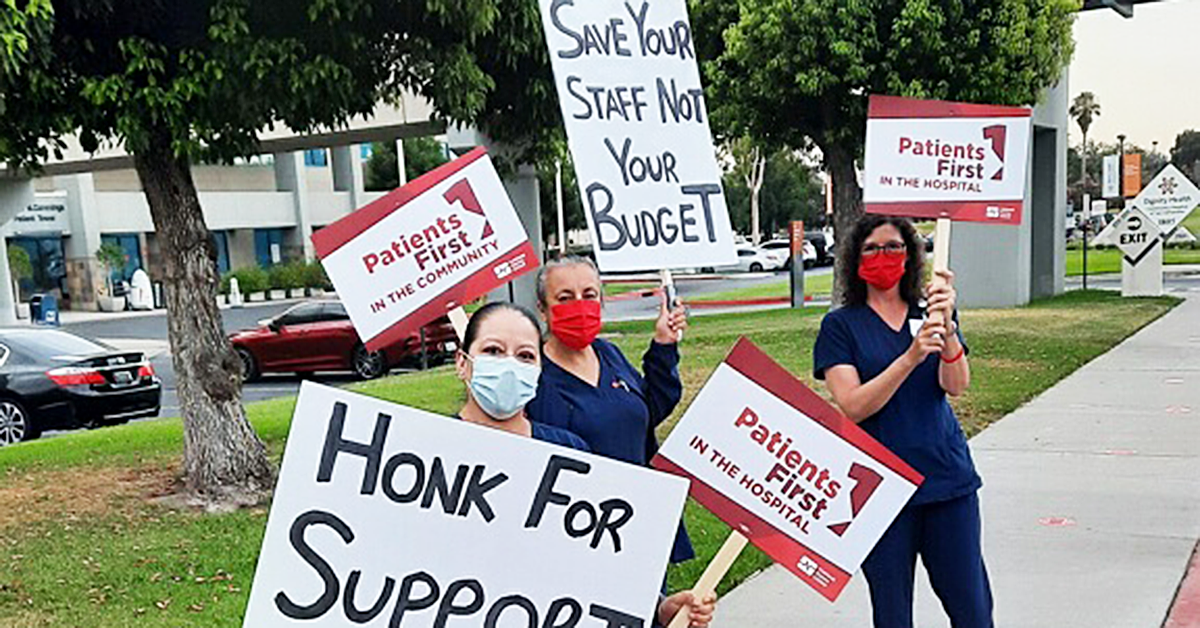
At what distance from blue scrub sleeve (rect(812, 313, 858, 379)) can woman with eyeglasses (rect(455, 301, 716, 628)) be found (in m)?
0.92

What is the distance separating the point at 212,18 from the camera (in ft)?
18.6

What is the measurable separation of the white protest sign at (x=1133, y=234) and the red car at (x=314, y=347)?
12.6 meters

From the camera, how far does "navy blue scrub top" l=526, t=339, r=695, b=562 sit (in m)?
3.05

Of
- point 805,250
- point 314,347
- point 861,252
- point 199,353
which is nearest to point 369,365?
point 314,347

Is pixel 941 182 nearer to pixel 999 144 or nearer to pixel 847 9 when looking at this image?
pixel 999 144

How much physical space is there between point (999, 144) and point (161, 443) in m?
8.10

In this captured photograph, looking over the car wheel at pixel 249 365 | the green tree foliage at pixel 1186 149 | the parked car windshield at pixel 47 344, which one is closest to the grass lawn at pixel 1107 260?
the car wheel at pixel 249 365

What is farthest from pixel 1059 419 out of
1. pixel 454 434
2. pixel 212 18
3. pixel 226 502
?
pixel 454 434

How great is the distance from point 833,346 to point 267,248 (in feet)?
149

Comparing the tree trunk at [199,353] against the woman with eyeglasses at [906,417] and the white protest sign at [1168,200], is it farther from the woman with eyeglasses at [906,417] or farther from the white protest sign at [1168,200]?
the white protest sign at [1168,200]

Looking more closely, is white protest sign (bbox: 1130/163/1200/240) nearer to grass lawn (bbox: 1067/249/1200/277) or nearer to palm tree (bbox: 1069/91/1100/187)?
grass lawn (bbox: 1067/249/1200/277)

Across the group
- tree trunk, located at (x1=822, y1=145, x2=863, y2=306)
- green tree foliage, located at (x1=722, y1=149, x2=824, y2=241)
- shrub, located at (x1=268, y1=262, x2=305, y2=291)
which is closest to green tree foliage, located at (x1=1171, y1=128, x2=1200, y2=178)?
green tree foliage, located at (x1=722, y1=149, x2=824, y2=241)

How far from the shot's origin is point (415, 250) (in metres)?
3.43

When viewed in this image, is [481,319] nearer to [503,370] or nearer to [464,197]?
[503,370]
